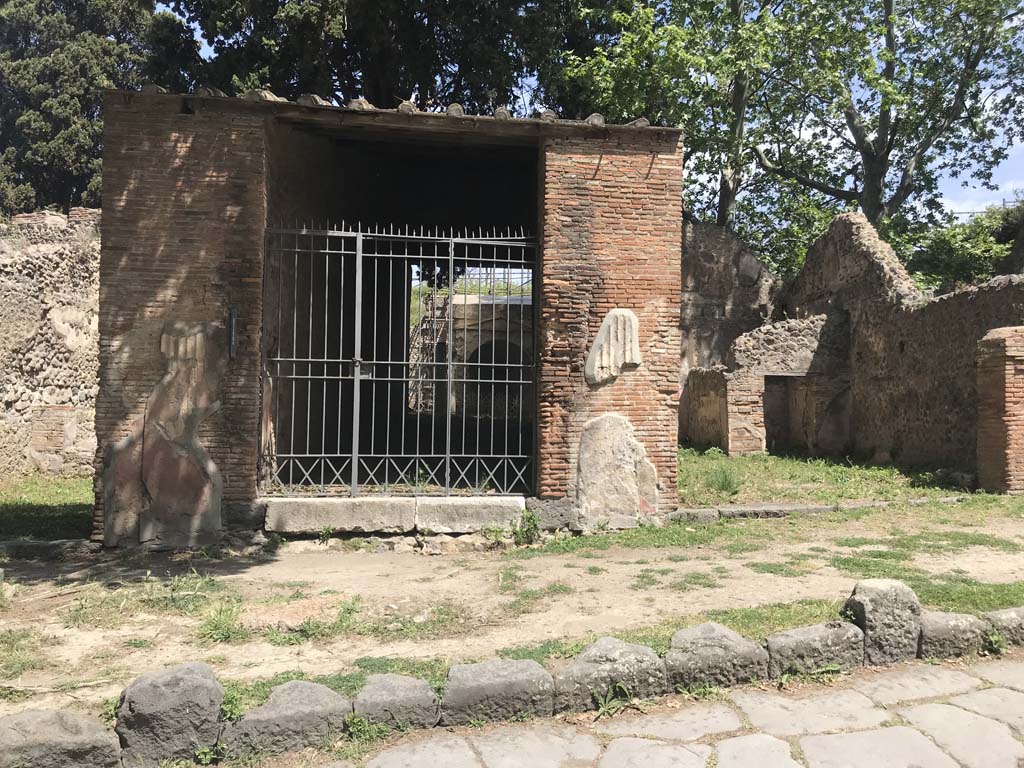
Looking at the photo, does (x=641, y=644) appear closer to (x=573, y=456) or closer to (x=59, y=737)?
(x=59, y=737)

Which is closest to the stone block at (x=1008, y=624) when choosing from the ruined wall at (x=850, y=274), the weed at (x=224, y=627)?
the weed at (x=224, y=627)

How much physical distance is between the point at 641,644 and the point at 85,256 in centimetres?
1377

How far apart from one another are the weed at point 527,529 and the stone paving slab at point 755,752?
4.57 metres

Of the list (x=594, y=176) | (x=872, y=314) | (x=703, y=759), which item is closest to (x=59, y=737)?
(x=703, y=759)

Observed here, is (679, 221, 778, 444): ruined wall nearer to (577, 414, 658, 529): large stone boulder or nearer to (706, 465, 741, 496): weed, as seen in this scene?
(706, 465, 741, 496): weed

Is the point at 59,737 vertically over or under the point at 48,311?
under

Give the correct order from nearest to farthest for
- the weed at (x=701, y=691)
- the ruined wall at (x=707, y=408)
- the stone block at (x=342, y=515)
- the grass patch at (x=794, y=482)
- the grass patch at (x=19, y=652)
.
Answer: the weed at (x=701, y=691) < the grass patch at (x=19, y=652) < the stone block at (x=342, y=515) < the grass patch at (x=794, y=482) < the ruined wall at (x=707, y=408)

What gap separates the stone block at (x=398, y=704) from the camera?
354 cm

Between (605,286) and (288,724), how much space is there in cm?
591

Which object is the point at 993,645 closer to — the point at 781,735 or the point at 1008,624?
the point at 1008,624

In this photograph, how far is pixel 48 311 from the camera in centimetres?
1338

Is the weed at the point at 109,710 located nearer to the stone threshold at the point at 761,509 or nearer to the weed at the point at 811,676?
the weed at the point at 811,676

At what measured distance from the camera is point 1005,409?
10047 millimetres

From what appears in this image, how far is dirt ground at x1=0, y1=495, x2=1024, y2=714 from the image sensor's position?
4.52m
